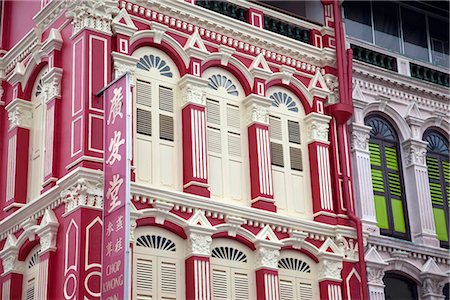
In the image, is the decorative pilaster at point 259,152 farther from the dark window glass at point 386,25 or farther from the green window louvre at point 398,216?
the dark window glass at point 386,25

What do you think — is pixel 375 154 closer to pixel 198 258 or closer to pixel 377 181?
pixel 377 181

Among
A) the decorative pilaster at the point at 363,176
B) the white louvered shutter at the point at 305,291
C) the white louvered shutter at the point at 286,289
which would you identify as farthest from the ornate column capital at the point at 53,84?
the decorative pilaster at the point at 363,176

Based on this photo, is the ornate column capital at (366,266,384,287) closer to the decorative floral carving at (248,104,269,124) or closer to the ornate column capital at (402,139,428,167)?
the ornate column capital at (402,139,428,167)

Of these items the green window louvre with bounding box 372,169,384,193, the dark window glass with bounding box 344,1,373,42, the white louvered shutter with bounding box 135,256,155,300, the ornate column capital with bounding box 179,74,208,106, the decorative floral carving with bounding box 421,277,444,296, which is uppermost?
the dark window glass with bounding box 344,1,373,42

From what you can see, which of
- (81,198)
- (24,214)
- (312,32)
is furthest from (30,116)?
(312,32)

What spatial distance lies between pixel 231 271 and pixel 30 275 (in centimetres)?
327

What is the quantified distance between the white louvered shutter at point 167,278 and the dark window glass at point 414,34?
312 inches

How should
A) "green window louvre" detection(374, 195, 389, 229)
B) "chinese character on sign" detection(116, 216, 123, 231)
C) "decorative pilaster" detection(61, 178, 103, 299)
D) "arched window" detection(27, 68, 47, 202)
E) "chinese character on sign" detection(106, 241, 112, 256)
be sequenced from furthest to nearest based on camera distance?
1. "green window louvre" detection(374, 195, 389, 229)
2. "arched window" detection(27, 68, 47, 202)
3. "decorative pilaster" detection(61, 178, 103, 299)
4. "chinese character on sign" detection(106, 241, 112, 256)
5. "chinese character on sign" detection(116, 216, 123, 231)

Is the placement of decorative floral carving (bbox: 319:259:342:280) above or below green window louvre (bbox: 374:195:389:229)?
below

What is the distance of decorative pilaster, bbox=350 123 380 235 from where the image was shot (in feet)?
55.5

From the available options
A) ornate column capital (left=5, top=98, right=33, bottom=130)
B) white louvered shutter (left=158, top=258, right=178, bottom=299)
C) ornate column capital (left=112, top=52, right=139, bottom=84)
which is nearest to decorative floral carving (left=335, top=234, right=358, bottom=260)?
white louvered shutter (left=158, top=258, right=178, bottom=299)

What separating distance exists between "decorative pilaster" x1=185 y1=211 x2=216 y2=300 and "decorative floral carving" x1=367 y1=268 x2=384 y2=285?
3375mm

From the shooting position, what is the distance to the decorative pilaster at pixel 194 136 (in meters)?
15.0

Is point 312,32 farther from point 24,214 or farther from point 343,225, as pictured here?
point 24,214
